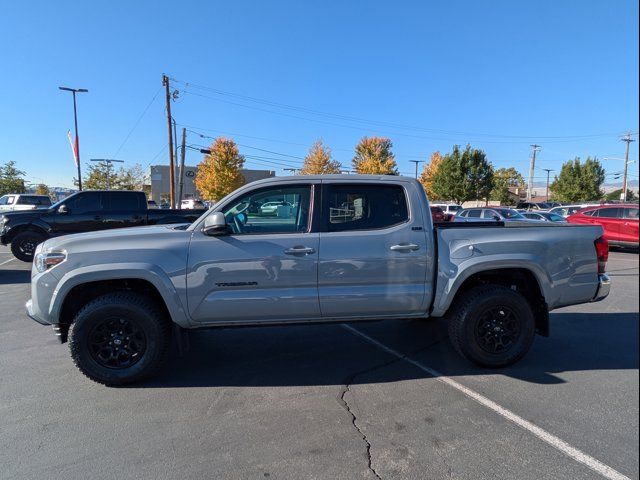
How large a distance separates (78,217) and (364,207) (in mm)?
9742

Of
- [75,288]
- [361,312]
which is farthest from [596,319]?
[75,288]

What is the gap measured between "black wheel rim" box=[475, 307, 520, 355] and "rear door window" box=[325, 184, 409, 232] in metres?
1.31

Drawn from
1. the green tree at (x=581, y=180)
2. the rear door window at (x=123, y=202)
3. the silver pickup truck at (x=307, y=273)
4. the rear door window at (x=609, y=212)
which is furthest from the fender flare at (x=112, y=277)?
the green tree at (x=581, y=180)

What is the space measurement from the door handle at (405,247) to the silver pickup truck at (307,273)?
0.5 inches

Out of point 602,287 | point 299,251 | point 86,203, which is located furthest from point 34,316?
point 86,203

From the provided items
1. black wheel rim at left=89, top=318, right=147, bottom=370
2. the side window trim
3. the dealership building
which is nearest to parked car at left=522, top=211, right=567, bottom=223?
the side window trim

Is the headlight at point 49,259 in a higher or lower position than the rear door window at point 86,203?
lower

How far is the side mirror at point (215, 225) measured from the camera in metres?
3.62

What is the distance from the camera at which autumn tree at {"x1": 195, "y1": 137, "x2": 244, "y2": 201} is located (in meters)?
49.0

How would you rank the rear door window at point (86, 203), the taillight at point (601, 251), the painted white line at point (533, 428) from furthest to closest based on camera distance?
the rear door window at point (86, 203)
the taillight at point (601, 251)
the painted white line at point (533, 428)

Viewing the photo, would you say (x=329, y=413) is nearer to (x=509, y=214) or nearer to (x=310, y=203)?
(x=310, y=203)

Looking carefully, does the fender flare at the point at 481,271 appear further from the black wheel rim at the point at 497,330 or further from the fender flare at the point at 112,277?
the fender flare at the point at 112,277

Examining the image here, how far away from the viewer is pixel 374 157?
54.3 m

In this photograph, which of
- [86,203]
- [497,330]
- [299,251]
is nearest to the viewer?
[299,251]
